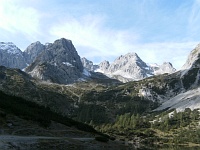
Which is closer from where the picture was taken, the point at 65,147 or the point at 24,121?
the point at 65,147

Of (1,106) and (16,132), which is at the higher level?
(1,106)

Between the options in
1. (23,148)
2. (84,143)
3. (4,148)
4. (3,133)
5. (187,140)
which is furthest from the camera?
(187,140)

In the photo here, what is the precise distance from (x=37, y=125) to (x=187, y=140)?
144 metres

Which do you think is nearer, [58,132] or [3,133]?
[3,133]

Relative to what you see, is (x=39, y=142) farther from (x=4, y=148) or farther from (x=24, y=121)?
(x=24, y=121)

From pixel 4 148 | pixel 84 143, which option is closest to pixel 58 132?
pixel 84 143

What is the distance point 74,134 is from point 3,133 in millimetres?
17021

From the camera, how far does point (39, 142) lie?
41.4m

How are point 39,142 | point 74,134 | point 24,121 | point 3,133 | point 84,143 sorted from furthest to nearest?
point 74,134, point 24,121, point 84,143, point 3,133, point 39,142

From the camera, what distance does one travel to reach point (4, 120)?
4934 cm

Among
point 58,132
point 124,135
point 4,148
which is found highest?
point 124,135

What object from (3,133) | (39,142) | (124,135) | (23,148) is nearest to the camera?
(23,148)

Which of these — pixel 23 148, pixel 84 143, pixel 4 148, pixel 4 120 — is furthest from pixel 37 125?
pixel 4 148

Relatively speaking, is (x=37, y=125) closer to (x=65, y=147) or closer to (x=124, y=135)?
(x=65, y=147)
